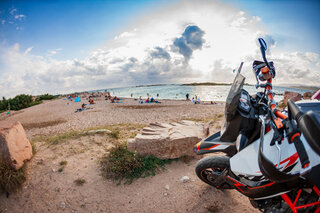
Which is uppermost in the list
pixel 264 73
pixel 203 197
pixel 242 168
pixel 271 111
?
pixel 264 73

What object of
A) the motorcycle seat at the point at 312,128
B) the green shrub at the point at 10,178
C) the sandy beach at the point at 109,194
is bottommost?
the sandy beach at the point at 109,194

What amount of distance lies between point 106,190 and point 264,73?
3983mm

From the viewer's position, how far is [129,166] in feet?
12.8

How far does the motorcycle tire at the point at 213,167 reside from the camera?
2541 millimetres

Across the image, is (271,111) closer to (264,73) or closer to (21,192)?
(264,73)

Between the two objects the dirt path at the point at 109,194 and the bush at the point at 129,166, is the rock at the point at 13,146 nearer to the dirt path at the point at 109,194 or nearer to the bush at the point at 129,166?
the dirt path at the point at 109,194

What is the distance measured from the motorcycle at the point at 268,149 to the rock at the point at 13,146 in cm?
462

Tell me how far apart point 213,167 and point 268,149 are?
4.10ft

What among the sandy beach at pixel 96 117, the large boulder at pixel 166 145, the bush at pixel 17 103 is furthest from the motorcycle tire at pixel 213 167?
the bush at pixel 17 103

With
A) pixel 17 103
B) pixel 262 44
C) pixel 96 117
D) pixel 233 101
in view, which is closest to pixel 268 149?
pixel 233 101

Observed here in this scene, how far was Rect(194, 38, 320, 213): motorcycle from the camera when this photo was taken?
1.25m

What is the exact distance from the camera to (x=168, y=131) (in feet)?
15.9

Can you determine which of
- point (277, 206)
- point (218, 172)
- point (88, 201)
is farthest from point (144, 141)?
point (277, 206)

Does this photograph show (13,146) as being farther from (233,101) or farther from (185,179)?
(233,101)
